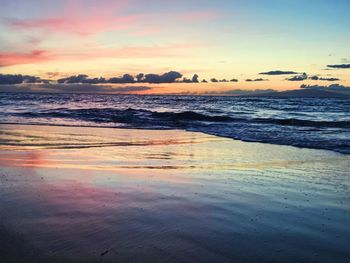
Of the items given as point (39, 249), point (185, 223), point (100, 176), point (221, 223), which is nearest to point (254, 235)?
point (221, 223)

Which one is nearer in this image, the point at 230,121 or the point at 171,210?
→ the point at 171,210

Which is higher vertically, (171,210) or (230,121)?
(171,210)

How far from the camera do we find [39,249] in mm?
3732

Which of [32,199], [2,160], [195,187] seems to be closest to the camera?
[32,199]

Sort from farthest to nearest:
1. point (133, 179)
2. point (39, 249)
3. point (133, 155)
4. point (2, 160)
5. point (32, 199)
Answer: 1. point (133, 155)
2. point (2, 160)
3. point (133, 179)
4. point (32, 199)
5. point (39, 249)

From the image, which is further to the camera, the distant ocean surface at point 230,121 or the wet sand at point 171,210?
the distant ocean surface at point 230,121

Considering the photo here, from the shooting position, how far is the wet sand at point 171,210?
151 inches

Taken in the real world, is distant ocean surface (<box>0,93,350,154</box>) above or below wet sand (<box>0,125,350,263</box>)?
below

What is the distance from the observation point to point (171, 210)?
5344 mm

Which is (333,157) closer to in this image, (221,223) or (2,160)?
(221,223)

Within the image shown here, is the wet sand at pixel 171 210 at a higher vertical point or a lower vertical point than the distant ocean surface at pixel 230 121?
higher

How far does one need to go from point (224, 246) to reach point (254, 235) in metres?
0.55

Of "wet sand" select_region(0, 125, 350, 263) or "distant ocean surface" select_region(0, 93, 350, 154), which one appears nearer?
"wet sand" select_region(0, 125, 350, 263)

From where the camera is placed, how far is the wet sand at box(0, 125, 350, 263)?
3.85 m
